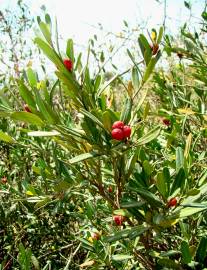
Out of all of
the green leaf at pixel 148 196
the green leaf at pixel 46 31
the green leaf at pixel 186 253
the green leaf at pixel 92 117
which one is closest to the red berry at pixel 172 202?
the green leaf at pixel 148 196

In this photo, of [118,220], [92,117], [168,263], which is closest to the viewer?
[92,117]

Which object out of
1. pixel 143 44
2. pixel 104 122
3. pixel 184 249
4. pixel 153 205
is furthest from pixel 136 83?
pixel 184 249

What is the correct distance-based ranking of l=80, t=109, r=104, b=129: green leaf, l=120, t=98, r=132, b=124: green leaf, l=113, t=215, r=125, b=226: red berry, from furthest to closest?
l=113, t=215, r=125, b=226: red berry < l=120, t=98, r=132, b=124: green leaf < l=80, t=109, r=104, b=129: green leaf

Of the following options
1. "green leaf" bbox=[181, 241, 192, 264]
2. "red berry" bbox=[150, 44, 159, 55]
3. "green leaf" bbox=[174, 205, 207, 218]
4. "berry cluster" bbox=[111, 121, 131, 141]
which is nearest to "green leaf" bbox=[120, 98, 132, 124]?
"berry cluster" bbox=[111, 121, 131, 141]

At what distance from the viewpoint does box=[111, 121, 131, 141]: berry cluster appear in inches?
38.0

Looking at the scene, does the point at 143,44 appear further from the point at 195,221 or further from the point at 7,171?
the point at 7,171

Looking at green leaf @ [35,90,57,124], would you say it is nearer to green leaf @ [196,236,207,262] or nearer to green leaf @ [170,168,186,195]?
green leaf @ [170,168,186,195]

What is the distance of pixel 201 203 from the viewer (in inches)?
37.4

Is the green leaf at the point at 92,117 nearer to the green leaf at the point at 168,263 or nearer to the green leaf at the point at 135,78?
the green leaf at the point at 135,78

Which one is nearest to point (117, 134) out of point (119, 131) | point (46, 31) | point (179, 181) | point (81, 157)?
point (119, 131)

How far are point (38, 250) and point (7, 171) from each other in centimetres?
58

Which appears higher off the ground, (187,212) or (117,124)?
(117,124)

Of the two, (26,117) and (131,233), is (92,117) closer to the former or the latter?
(26,117)

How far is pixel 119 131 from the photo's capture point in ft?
3.19
